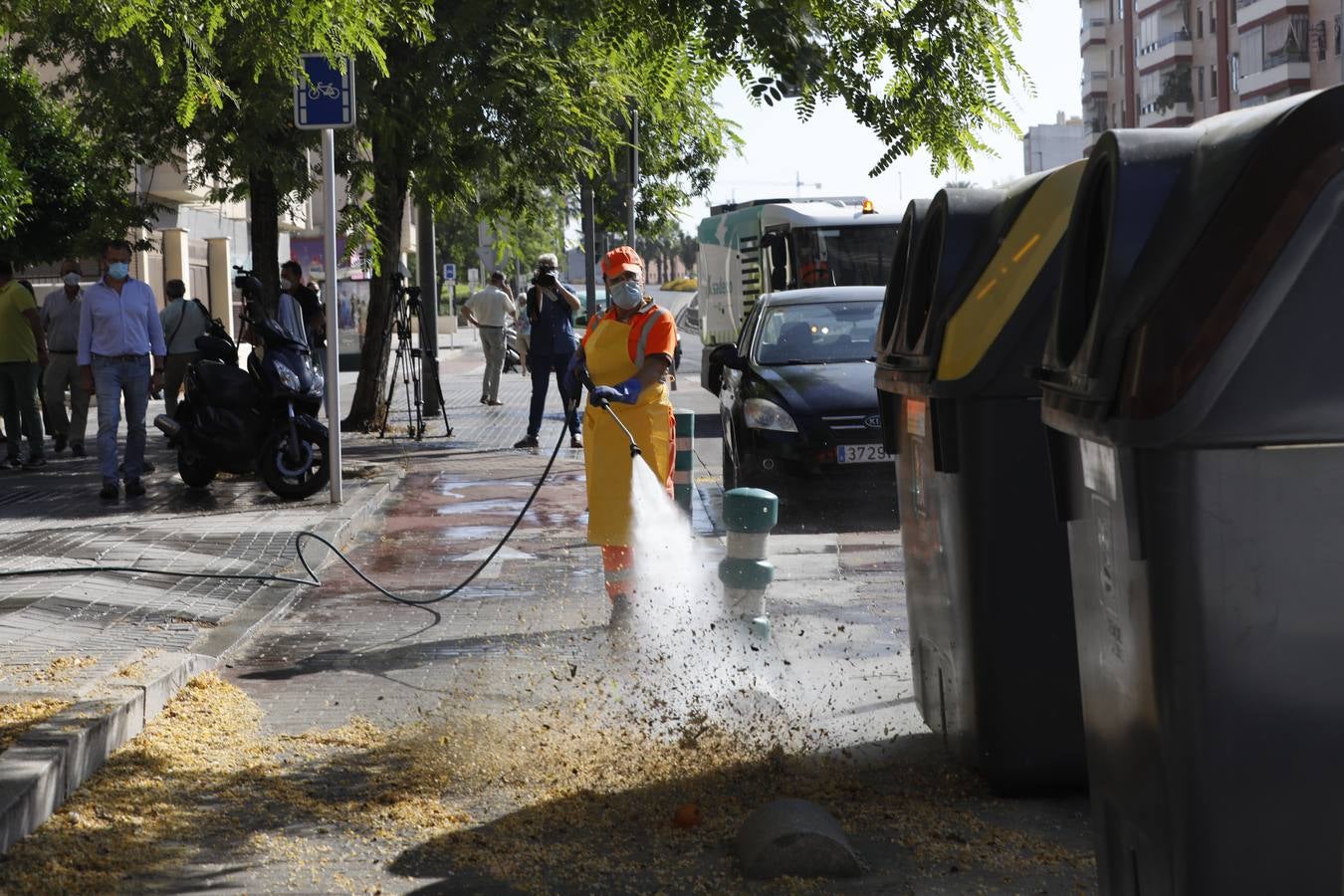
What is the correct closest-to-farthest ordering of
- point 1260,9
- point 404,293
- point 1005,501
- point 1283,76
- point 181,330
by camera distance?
point 1005,501, point 181,330, point 404,293, point 1283,76, point 1260,9

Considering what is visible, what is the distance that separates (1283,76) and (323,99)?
68456mm

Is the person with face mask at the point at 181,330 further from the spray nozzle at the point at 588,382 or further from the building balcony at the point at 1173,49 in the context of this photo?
the building balcony at the point at 1173,49

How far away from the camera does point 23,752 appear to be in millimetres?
5258

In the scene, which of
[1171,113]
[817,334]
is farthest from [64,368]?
[1171,113]

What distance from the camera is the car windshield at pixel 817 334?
13219 mm

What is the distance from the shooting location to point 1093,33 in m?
105

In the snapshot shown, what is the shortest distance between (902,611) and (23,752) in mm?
4299

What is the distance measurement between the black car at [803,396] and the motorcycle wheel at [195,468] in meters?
3.93

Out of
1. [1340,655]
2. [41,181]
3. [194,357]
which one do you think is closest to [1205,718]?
[1340,655]

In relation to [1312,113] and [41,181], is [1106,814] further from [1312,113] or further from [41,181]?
[41,181]

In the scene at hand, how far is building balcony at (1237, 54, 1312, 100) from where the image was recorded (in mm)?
72938

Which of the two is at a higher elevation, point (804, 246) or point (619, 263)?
point (804, 246)

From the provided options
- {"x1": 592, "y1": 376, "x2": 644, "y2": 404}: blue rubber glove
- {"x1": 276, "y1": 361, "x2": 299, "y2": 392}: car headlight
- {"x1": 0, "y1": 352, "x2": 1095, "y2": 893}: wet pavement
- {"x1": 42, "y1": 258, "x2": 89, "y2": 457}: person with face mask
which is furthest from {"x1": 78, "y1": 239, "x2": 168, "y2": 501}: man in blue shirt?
{"x1": 592, "y1": 376, "x2": 644, "y2": 404}: blue rubber glove

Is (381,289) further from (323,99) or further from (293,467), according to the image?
(323,99)
